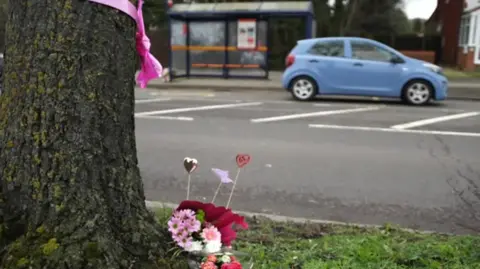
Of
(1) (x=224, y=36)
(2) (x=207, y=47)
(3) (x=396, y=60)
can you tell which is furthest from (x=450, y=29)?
(3) (x=396, y=60)

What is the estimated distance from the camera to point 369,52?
12133 mm

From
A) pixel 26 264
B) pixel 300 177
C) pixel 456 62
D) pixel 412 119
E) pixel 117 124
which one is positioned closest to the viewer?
pixel 26 264

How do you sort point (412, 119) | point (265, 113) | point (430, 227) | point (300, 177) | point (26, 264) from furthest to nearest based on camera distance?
point (265, 113)
point (412, 119)
point (300, 177)
point (430, 227)
point (26, 264)

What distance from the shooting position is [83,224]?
1.91m

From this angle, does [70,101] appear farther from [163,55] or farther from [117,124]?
[163,55]

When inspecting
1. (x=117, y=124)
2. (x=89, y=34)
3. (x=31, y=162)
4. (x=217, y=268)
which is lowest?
(x=217, y=268)

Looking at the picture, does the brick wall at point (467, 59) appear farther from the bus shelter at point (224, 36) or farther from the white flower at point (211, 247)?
the white flower at point (211, 247)

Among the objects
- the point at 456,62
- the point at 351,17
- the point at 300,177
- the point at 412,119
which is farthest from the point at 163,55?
the point at 300,177

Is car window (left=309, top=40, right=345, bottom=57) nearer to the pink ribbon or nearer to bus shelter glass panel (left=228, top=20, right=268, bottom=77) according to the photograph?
bus shelter glass panel (left=228, top=20, right=268, bottom=77)

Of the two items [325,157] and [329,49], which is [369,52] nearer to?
[329,49]

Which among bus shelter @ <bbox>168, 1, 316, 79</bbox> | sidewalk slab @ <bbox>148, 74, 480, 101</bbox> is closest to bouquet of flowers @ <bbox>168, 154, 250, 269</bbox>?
sidewalk slab @ <bbox>148, 74, 480, 101</bbox>

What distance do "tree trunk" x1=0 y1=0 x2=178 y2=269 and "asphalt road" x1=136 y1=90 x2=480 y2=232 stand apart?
2.65 metres

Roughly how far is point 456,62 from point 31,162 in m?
25.1

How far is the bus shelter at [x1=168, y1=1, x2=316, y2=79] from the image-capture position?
1705 cm
